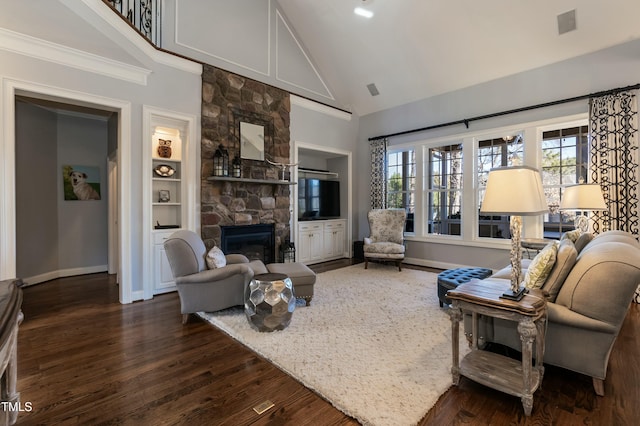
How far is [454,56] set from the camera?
5.23m

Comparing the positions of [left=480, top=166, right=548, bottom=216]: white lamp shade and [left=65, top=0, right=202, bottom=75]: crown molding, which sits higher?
[left=65, top=0, right=202, bottom=75]: crown molding

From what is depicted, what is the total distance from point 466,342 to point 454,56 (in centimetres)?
464

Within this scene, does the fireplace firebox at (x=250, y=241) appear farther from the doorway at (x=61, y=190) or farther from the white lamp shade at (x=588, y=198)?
the white lamp shade at (x=588, y=198)

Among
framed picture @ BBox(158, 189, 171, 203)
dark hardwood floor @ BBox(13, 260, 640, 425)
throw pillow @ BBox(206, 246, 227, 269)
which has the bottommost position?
dark hardwood floor @ BBox(13, 260, 640, 425)

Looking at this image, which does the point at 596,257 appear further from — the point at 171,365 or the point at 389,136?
the point at 389,136

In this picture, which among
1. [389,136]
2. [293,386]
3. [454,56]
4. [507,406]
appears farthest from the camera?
[389,136]

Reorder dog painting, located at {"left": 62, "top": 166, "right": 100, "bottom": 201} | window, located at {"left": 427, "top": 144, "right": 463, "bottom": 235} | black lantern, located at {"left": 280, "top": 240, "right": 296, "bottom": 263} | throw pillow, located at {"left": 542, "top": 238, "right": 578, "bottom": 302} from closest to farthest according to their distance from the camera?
throw pillow, located at {"left": 542, "top": 238, "right": 578, "bottom": 302} → dog painting, located at {"left": 62, "top": 166, "right": 100, "bottom": 201} → black lantern, located at {"left": 280, "top": 240, "right": 296, "bottom": 263} → window, located at {"left": 427, "top": 144, "right": 463, "bottom": 235}

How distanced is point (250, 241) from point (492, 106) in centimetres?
480

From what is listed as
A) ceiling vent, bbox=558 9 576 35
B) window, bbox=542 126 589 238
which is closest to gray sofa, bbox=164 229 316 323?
window, bbox=542 126 589 238

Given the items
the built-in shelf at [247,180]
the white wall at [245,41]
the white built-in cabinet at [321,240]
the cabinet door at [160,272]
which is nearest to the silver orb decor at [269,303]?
the cabinet door at [160,272]

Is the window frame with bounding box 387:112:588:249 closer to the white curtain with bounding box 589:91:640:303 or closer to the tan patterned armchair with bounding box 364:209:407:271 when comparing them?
the white curtain with bounding box 589:91:640:303

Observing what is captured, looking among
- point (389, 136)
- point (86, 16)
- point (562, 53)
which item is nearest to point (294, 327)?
point (86, 16)

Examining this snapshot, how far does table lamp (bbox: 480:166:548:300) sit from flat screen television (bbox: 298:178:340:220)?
4.73 m

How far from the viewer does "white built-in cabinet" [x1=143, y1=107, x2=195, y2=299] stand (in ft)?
13.7
